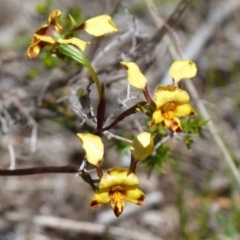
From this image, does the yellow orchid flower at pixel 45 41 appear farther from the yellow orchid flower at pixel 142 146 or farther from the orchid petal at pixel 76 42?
the yellow orchid flower at pixel 142 146

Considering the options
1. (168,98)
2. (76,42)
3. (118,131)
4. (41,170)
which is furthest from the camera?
(118,131)

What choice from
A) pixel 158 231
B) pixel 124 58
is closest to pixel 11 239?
pixel 158 231

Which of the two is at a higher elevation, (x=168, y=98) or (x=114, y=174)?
(x=168, y=98)

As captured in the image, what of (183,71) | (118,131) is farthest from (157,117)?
(118,131)

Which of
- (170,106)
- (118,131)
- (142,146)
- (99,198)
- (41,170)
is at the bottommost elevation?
(118,131)

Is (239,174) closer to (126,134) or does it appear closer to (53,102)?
(126,134)

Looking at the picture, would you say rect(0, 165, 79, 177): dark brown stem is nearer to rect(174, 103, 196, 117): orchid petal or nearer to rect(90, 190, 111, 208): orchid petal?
rect(90, 190, 111, 208): orchid petal

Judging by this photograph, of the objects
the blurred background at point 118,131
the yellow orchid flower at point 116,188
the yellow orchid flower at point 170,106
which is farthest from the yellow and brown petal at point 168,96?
the blurred background at point 118,131

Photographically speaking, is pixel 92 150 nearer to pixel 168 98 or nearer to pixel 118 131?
pixel 168 98
